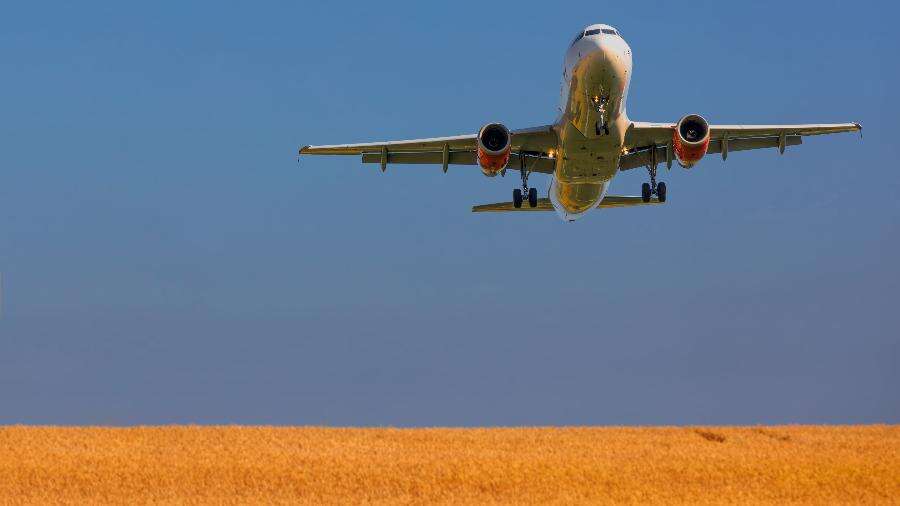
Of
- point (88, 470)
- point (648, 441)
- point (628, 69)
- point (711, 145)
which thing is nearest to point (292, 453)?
point (88, 470)

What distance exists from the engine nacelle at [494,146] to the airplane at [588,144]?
0.03 m

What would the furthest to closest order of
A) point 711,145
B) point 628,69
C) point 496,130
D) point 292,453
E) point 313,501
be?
point 711,145, point 496,130, point 628,69, point 292,453, point 313,501

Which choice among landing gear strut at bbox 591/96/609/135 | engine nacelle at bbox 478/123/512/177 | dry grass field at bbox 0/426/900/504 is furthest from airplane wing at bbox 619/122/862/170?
dry grass field at bbox 0/426/900/504

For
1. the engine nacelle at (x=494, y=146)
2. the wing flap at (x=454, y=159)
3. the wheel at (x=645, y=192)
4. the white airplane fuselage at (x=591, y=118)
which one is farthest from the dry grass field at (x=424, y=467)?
the wheel at (x=645, y=192)

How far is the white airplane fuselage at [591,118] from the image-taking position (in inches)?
1414

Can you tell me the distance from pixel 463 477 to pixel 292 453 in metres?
5.58

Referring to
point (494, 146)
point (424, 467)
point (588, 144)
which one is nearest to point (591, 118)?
point (588, 144)

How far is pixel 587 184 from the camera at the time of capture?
42.6 m

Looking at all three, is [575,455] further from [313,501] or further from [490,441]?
[313,501]

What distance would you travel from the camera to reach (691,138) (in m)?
40.3

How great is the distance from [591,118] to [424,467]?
39.6 feet

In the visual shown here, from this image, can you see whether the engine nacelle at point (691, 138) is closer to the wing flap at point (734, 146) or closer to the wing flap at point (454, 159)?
the wing flap at point (734, 146)

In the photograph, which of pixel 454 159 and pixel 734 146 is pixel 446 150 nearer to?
pixel 454 159

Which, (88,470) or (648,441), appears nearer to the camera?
(88,470)
